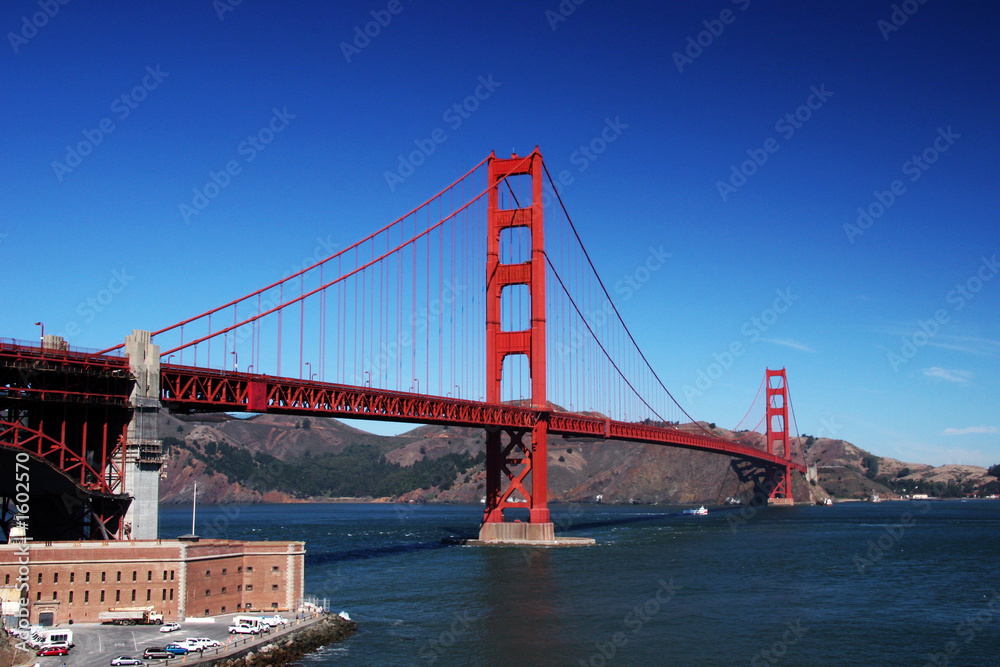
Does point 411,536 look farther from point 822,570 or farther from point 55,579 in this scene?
point 55,579

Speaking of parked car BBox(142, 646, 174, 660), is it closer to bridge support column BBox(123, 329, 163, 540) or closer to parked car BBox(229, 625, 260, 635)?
parked car BBox(229, 625, 260, 635)

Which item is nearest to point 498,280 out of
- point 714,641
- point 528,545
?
point 528,545

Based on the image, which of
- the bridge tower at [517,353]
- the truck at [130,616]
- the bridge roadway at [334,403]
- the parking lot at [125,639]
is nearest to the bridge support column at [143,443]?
the bridge roadway at [334,403]

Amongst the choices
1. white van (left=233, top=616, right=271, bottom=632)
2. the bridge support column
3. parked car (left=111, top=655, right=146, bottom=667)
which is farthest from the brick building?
parked car (left=111, top=655, right=146, bottom=667)

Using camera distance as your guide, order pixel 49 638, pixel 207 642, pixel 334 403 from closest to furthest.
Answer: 1. pixel 49 638
2. pixel 207 642
3. pixel 334 403

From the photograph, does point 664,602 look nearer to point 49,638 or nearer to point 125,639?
point 125,639

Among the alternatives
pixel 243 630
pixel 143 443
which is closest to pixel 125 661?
pixel 243 630
